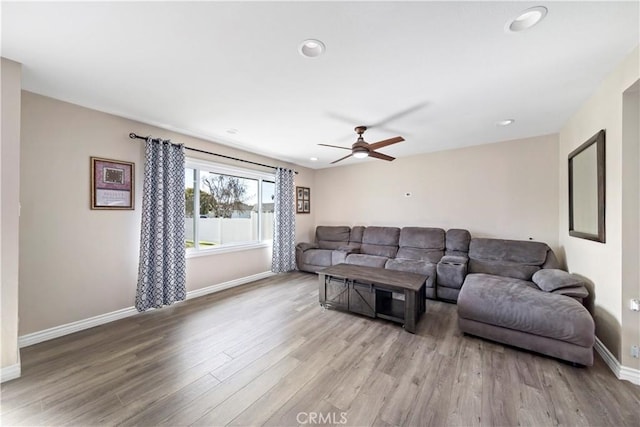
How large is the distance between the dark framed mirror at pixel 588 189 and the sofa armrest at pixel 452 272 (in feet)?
4.18

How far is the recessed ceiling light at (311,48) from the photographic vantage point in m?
1.66

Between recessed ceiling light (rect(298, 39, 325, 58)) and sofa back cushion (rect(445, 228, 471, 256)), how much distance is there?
12.0 feet

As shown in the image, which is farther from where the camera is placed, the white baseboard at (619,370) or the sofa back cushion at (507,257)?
the sofa back cushion at (507,257)

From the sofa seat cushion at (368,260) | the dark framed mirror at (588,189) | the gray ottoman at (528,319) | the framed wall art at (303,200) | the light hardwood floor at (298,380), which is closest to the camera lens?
the light hardwood floor at (298,380)

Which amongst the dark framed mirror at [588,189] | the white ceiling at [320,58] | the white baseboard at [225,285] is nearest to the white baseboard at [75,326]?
the white baseboard at [225,285]

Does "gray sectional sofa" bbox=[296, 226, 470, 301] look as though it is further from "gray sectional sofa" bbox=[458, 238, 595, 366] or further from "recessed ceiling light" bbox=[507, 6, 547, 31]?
"recessed ceiling light" bbox=[507, 6, 547, 31]

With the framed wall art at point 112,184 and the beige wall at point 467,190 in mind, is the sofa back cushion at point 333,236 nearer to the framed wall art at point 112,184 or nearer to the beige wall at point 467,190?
the beige wall at point 467,190

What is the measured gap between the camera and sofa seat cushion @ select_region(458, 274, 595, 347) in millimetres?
2006

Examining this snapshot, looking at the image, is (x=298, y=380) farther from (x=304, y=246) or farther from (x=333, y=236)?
(x=333, y=236)

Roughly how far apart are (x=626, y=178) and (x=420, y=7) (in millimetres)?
2121

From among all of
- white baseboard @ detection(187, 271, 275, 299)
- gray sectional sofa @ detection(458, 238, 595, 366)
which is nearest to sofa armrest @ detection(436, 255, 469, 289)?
gray sectional sofa @ detection(458, 238, 595, 366)

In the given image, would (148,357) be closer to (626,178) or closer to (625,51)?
(626,178)

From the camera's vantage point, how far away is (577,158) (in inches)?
112

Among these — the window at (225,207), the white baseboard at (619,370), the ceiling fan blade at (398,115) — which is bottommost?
the white baseboard at (619,370)
